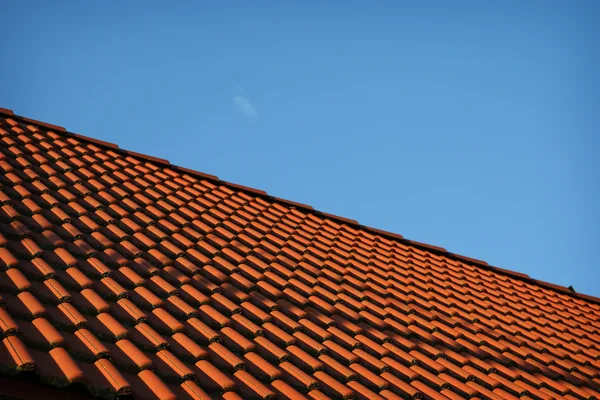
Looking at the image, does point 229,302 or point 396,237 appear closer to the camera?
point 229,302

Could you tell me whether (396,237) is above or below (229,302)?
above

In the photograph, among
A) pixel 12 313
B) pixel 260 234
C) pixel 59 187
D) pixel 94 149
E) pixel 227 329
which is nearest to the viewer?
pixel 12 313

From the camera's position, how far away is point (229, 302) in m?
4.02

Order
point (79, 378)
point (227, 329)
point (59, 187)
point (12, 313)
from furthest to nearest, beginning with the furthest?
point (59, 187), point (227, 329), point (12, 313), point (79, 378)

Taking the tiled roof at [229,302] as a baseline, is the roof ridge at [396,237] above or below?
above

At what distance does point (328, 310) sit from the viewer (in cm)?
446

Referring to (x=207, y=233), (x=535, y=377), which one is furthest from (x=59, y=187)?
(x=535, y=377)

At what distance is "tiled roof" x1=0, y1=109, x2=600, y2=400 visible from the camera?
9.96ft

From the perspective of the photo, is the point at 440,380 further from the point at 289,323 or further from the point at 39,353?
the point at 39,353

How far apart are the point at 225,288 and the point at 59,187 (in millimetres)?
1731

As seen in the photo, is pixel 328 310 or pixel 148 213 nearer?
pixel 328 310

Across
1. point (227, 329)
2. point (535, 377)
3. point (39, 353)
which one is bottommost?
point (39, 353)

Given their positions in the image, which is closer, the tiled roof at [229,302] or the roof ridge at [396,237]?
the tiled roof at [229,302]

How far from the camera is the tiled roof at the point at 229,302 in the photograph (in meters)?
3.04
